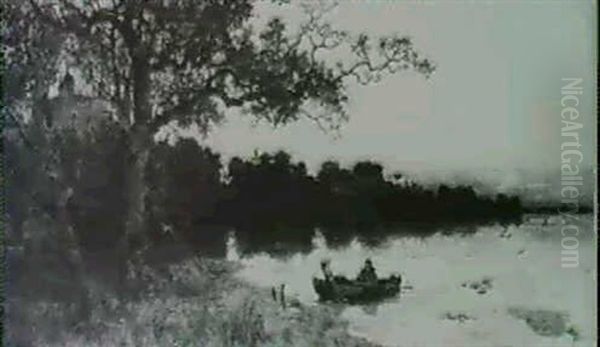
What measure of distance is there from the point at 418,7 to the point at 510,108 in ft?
0.61

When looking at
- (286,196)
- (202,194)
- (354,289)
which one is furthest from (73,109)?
(354,289)

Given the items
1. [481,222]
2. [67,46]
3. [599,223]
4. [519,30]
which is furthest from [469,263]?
[67,46]

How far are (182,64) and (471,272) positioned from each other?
0.49 m

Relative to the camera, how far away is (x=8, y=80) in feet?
4.32

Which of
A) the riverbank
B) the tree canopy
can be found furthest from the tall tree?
the riverbank

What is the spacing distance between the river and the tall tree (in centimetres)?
18

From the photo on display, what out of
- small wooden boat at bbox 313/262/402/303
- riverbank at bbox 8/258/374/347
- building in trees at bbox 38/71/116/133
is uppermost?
building in trees at bbox 38/71/116/133

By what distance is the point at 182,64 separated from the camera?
4.30 feet

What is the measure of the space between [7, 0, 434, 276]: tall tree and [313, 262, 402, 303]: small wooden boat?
0.22 meters

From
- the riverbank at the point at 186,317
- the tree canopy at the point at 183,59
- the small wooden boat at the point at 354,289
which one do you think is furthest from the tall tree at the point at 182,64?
the small wooden boat at the point at 354,289

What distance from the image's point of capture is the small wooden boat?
50.9 inches

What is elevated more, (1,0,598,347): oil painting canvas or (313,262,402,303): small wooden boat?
(1,0,598,347): oil painting canvas

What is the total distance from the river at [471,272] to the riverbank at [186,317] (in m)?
0.03

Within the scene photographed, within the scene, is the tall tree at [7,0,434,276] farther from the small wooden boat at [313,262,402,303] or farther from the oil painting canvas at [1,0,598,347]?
the small wooden boat at [313,262,402,303]
